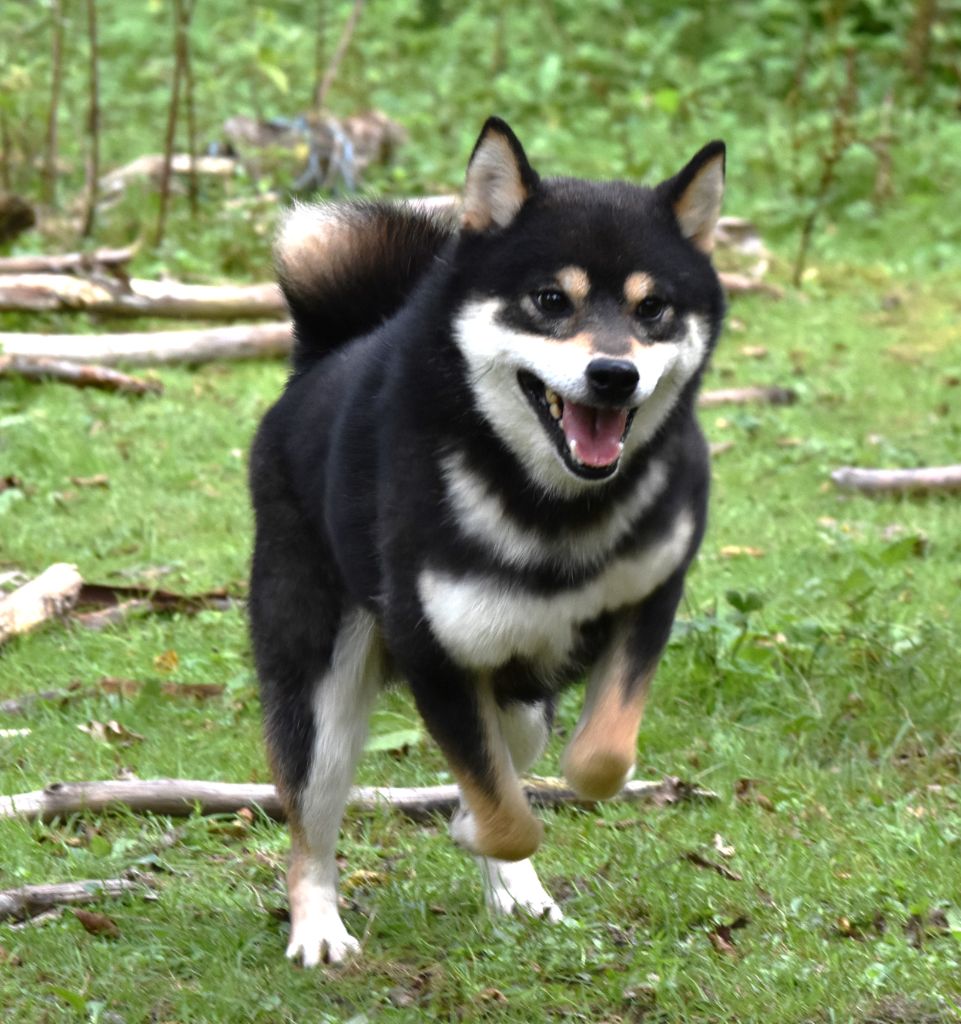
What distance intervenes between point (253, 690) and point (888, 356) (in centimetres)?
531

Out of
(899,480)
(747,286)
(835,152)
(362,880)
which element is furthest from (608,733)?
(835,152)

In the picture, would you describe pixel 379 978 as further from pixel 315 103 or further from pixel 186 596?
pixel 315 103

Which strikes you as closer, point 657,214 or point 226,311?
point 657,214

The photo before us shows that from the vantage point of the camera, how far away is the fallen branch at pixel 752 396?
8.73 m

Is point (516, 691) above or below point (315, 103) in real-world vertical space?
above

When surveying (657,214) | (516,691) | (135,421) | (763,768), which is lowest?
(135,421)

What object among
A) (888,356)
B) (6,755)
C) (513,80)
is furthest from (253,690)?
(513,80)

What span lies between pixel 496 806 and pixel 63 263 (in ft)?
20.7

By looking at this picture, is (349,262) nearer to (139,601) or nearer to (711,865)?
(711,865)

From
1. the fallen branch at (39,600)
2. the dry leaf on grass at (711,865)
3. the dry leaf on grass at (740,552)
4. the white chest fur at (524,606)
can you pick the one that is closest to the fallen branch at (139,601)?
the fallen branch at (39,600)

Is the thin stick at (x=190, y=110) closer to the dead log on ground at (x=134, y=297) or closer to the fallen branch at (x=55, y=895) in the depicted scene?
the dead log on ground at (x=134, y=297)

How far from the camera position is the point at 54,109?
10.1 meters

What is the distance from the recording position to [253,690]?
5418mm

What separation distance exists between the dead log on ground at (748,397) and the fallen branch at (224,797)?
423cm
